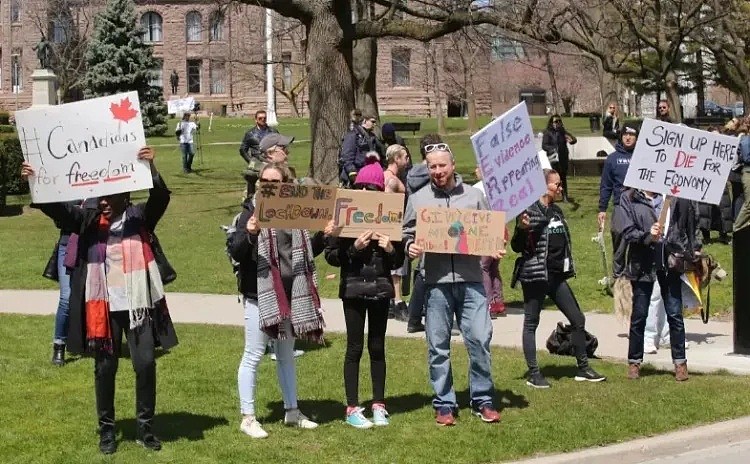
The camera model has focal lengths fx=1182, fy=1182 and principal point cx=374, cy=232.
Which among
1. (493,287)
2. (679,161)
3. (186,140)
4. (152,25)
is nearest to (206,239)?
(493,287)

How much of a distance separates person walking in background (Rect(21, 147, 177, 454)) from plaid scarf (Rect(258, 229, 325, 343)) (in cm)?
66

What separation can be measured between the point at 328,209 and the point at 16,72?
7627 cm

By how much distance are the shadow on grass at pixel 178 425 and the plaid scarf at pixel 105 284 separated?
2.85ft

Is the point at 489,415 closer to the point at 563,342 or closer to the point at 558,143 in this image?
the point at 563,342

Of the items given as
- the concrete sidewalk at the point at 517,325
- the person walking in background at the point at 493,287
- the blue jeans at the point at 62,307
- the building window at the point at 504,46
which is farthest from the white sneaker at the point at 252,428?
the building window at the point at 504,46

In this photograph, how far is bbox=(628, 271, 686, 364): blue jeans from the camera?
947 centimetres

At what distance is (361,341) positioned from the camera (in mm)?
7988

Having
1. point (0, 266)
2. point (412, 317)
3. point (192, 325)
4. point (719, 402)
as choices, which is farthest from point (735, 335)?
point (0, 266)

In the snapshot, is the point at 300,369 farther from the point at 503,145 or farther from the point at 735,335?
the point at 735,335

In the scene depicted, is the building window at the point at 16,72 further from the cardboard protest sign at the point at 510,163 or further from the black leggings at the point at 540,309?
the cardboard protest sign at the point at 510,163

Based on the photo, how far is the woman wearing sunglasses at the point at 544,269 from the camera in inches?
358

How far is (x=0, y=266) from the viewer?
17.0 m

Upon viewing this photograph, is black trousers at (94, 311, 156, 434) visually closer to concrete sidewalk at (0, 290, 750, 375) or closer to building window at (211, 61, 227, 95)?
concrete sidewalk at (0, 290, 750, 375)

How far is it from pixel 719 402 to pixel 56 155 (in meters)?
5.03
